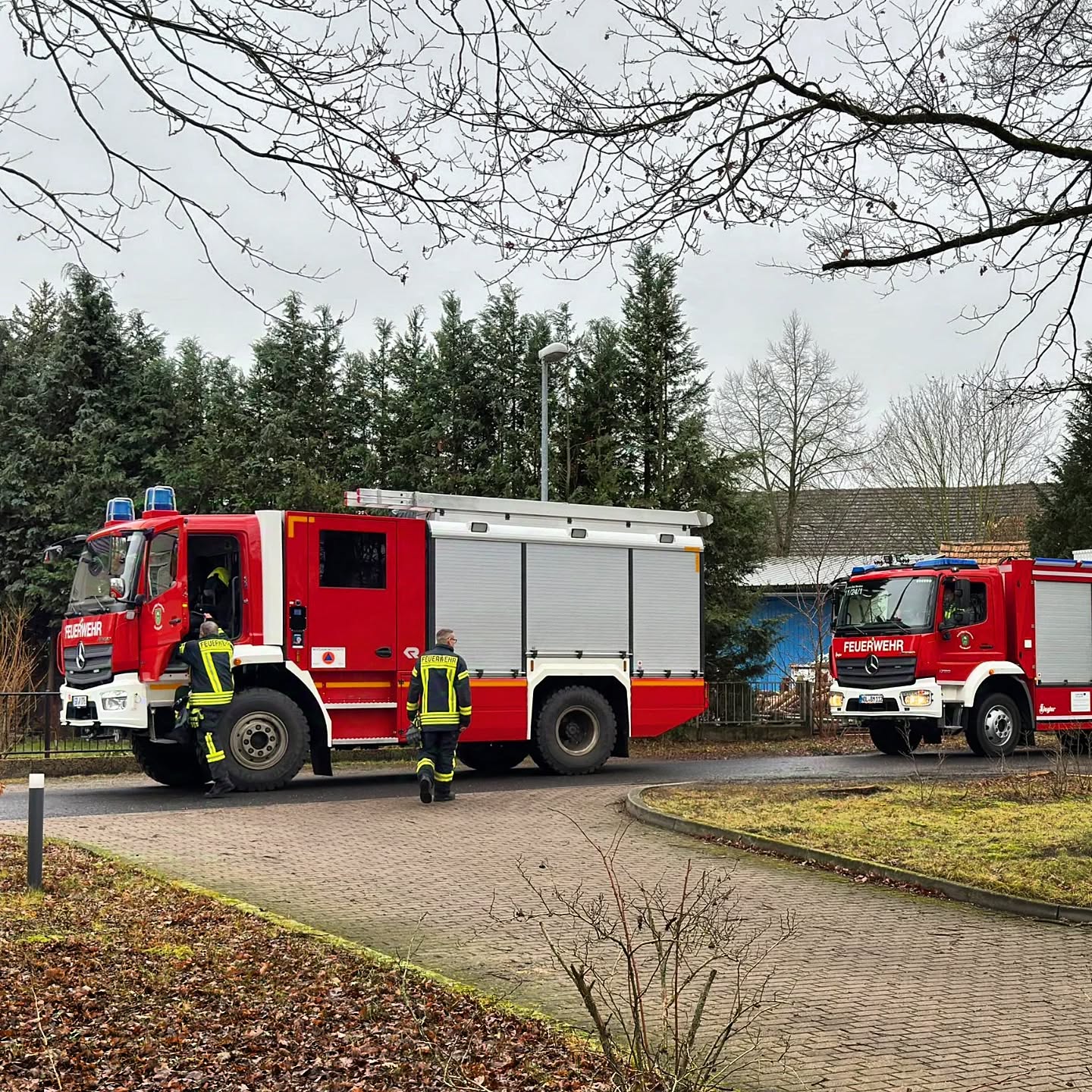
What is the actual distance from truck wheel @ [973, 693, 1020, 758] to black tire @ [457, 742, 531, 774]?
22.2 ft

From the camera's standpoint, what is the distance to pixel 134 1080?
4.85 m

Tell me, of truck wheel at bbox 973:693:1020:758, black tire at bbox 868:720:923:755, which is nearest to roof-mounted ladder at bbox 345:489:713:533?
black tire at bbox 868:720:923:755

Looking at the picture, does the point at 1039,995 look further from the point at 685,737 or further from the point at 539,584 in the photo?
the point at 685,737

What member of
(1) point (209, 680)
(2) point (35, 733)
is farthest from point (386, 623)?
(2) point (35, 733)

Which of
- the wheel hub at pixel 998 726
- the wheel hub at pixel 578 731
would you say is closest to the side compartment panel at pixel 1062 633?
the wheel hub at pixel 998 726

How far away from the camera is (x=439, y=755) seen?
13852 millimetres

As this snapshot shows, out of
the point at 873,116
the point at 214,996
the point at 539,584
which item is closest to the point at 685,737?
the point at 539,584

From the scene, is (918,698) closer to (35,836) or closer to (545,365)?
(545,365)

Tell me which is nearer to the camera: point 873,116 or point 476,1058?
point 476,1058

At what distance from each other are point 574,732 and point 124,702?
541 cm

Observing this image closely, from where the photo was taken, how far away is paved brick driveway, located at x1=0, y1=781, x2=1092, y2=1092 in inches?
216

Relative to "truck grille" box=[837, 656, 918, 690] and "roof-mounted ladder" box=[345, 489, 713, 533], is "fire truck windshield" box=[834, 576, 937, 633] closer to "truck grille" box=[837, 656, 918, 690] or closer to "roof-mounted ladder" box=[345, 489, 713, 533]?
"truck grille" box=[837, 656, 918, 690]

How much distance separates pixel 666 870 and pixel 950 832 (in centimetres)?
286

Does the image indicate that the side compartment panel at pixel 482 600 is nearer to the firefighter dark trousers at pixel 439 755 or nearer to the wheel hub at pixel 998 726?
the firefighter dark trousers at pixel 439 755
